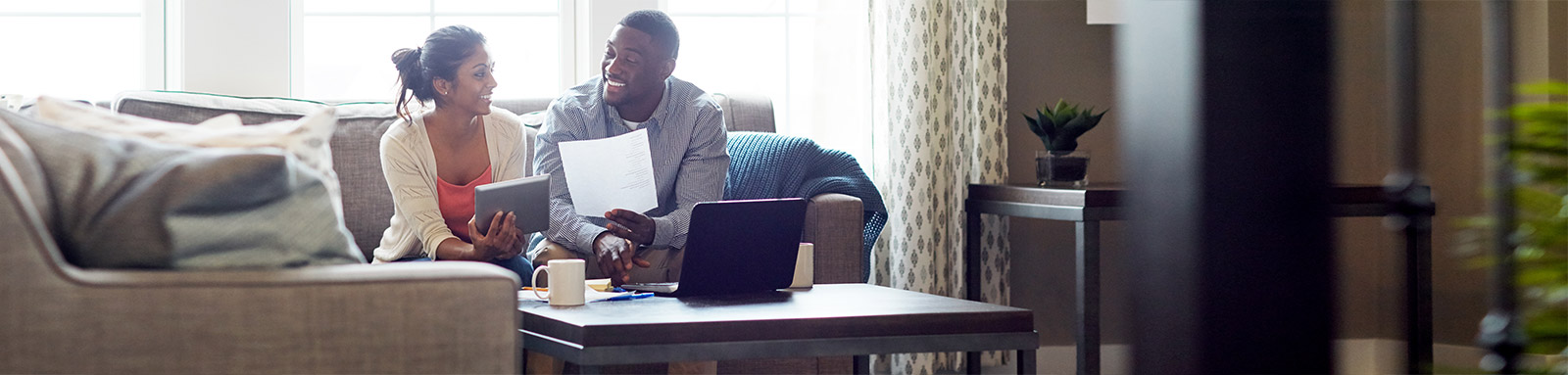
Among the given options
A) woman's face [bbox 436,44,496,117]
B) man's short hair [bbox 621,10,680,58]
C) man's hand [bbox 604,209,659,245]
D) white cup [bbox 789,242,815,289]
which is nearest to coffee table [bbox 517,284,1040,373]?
white cup [bbox 789,242,815,289]

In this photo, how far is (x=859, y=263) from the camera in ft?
9.50

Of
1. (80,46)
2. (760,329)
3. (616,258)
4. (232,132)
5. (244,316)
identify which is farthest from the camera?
(80,46)

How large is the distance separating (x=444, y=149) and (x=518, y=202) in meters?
0.49

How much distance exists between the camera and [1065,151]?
11.1 feet

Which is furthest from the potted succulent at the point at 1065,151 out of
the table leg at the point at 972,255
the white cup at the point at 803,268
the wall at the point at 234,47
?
the wall at the point at 234,47

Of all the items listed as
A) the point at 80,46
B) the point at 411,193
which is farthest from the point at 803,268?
the point at 80,46

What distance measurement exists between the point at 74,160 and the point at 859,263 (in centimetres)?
185

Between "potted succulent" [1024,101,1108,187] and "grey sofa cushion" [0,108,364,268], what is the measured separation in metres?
2.40

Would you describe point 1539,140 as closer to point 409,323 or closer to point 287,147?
point 409,323

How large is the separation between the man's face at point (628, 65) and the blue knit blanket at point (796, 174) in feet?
0.98

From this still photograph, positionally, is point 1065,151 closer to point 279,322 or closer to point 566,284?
point 566,284

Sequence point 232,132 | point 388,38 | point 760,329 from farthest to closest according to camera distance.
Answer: point 388,38 < point 760,329 < point 232,132

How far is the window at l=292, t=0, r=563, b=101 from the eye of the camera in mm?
3461

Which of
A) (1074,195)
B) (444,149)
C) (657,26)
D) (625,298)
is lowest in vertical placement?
(625,298)
